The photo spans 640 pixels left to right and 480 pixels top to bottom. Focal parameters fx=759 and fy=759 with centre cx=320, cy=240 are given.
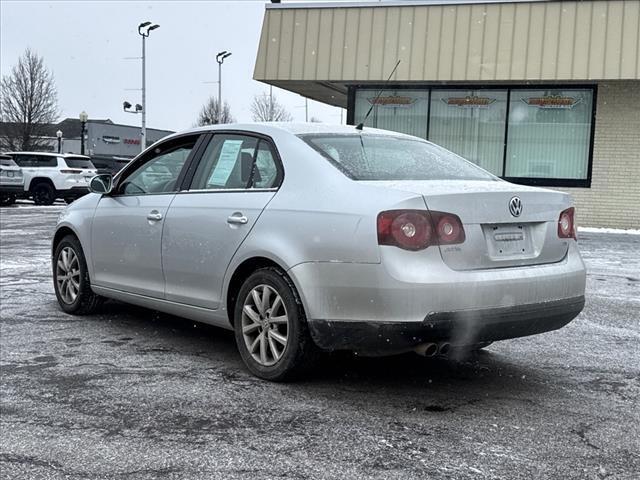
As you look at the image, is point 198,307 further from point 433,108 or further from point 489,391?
point 433,108

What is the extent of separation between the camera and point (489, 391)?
14.0 feet

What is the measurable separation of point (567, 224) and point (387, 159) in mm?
1123

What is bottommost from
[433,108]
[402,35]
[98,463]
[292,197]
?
[98,463]

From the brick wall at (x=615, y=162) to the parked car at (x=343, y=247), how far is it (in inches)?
451

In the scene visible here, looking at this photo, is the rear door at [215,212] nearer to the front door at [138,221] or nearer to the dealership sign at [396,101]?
the front door at [138,221]

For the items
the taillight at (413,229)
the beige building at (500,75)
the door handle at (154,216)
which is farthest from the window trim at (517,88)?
the taillight at (413,229)

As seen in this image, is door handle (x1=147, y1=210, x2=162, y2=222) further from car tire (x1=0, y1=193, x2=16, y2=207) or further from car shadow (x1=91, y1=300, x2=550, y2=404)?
car tire (x1=0, y1=193, x2=16, y2=207)

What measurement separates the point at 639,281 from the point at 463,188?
5534 mm

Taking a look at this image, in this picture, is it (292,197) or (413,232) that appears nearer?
(413,232)

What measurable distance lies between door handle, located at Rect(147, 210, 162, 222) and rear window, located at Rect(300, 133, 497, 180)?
1232mm

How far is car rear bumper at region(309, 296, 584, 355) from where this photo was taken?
3.77 meters

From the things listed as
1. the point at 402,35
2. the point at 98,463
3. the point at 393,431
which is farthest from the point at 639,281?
the point at 402,35

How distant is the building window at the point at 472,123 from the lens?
16172mm

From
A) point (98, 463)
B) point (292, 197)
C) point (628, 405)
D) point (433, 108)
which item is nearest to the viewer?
point (98, 463)
